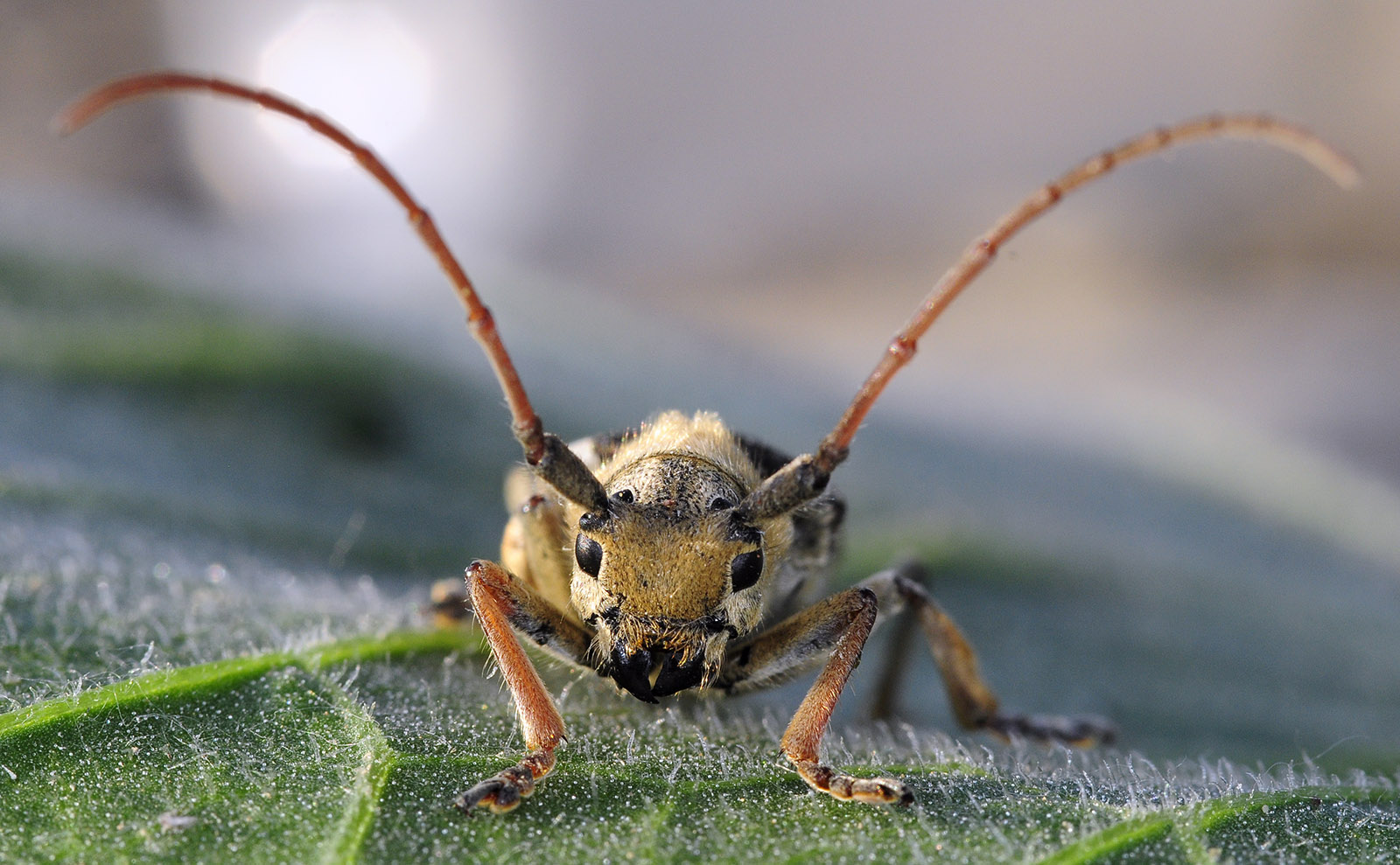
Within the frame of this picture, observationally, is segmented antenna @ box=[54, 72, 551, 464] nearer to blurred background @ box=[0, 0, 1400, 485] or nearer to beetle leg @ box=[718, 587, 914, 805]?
beetle leg @ box=[718, 587, 914, 805]

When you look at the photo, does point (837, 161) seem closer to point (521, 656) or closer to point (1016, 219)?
point (1016, 219)

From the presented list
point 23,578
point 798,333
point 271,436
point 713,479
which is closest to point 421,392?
point 271,436

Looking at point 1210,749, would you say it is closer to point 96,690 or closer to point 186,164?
point 96,690

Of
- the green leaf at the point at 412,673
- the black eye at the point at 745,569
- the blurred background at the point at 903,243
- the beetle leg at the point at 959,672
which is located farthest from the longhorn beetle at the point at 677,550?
the blurred background at the point at 903,243

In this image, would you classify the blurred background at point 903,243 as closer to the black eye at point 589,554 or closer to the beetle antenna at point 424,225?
the beetle antenna at point 424,225

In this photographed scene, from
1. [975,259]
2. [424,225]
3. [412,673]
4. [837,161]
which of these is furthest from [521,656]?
[837,161]

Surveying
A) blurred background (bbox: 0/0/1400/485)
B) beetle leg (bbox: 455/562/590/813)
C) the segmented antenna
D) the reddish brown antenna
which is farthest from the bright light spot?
the reddish brown antenna
